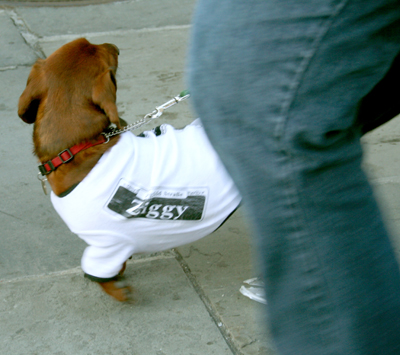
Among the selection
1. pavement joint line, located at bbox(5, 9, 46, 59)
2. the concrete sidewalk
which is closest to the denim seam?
the concrete sidewalk

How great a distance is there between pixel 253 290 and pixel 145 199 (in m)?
0.63

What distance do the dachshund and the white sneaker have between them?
0.30 m

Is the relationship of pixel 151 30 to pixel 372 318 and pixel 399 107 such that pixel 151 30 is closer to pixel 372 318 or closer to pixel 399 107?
pixel 399 107

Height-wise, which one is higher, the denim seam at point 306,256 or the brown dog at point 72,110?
the denim seam at point 306,256

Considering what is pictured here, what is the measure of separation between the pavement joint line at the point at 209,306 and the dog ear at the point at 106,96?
29.8 inches

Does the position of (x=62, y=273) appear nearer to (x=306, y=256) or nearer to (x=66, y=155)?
(x=66, y=155)

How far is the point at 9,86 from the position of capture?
13.5ft

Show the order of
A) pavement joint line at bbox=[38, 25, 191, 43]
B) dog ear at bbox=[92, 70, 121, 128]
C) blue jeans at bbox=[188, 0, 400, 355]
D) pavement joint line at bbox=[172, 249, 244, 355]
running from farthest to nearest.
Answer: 1. pavement joint line at bbox=[38, 25, 191, 43]
2. dog ear at bbox=[92, 70, 121, 128]
3. pavement joint line at bbox=[172, 249, 244, 355]
4. blue jeans at bbox=[188, 0, 400, 355]

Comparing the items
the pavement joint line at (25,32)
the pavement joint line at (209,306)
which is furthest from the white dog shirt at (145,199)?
the pavement joint line at (25,32)

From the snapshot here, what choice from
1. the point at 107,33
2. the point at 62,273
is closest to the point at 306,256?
the point at 62,273

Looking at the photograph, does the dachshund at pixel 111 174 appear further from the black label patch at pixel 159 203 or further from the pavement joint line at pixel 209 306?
the pavement joint line at pixel 209 306

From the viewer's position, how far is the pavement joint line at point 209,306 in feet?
6.30

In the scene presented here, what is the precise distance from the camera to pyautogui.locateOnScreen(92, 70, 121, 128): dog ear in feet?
6.71

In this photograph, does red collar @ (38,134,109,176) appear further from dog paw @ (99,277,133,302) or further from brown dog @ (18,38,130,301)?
dog paw @ (99,277,133,302)
